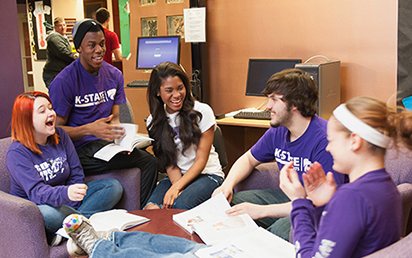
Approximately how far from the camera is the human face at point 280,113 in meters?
2.09

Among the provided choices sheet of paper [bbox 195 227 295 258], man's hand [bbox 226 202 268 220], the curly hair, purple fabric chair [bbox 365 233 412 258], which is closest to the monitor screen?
the curly hair

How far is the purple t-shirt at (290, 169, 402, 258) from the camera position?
3.76 feet

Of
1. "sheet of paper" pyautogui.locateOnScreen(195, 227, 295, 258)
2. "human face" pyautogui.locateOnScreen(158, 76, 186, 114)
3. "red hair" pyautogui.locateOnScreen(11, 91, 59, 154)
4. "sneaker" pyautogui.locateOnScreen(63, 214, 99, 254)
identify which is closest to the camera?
"sheet of paper" pyautogui.locateOnScreen(195, 227, 295, 258)

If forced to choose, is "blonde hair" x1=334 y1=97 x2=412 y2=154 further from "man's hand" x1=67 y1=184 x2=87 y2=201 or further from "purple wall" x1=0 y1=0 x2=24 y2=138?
"purple wall" x1=0 y1=0 x2=24 y2=138

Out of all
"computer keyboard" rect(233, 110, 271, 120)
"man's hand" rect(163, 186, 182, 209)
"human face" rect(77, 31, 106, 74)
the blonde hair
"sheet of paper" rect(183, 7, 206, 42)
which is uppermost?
"sheet of paper" rect(183, 7, 206, 42)

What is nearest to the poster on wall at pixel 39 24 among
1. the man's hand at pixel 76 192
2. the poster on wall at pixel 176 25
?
the poster on wall at pixel 176 25

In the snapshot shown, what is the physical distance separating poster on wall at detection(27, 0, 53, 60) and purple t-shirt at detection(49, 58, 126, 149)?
17.9 feet

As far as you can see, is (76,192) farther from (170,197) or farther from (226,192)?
(226,192)

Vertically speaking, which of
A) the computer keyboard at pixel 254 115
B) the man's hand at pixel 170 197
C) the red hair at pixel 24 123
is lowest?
the man's hand at pixel 170 197

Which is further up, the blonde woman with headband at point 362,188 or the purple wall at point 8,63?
the purple wall at point 8,63

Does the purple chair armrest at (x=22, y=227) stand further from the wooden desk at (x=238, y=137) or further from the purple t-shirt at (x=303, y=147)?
the wooden desk at (x=238, y=137)

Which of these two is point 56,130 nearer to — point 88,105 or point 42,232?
point 88,105

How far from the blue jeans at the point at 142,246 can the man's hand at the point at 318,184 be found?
1.71 ft

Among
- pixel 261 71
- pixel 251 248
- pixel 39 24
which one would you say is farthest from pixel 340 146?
pixel 39 24
